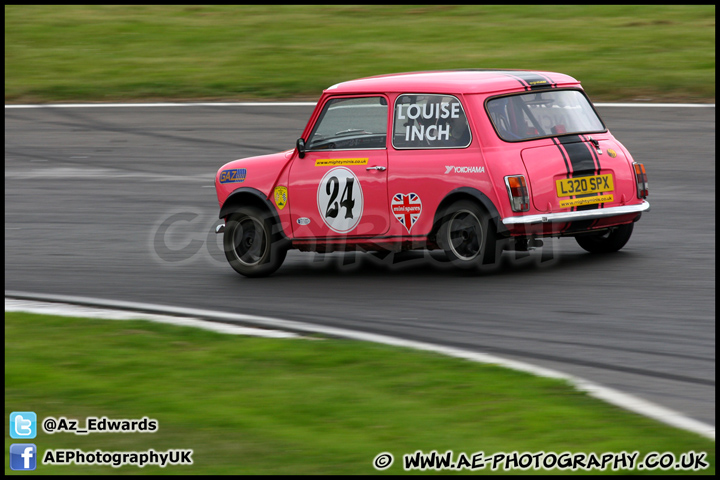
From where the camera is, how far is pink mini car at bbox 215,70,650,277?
371 inches

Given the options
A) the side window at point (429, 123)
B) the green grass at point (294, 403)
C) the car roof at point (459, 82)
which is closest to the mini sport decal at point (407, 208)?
the side window at point (429, 123)

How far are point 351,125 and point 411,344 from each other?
10.1 feet

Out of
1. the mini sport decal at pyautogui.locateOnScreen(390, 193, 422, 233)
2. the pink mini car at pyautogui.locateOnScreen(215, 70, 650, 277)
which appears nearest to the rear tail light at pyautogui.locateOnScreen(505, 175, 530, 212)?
the pink mini car at pyautogui.locateOnScreen(215, 70, 650, 277)

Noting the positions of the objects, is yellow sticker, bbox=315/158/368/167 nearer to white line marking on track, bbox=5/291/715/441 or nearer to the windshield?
the windshield

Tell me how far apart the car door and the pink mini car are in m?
0.01

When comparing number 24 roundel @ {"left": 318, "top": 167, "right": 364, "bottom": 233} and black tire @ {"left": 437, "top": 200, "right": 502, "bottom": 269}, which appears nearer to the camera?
black tire @ {"left": 437, "top": 200, "right": 502, "bottom": 269}

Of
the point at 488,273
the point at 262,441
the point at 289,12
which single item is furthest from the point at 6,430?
the point at 289,12

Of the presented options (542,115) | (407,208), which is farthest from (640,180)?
(407,208)

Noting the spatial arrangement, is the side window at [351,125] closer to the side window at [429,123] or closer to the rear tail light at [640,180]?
the side window at [429,123]

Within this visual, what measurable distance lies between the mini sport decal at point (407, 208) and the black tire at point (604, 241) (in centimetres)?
169

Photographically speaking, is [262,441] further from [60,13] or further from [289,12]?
[60,13]

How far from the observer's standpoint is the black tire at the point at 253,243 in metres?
10.5

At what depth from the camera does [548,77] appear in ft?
33.0

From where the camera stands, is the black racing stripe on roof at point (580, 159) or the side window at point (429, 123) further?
the side window at point (429, 123)
